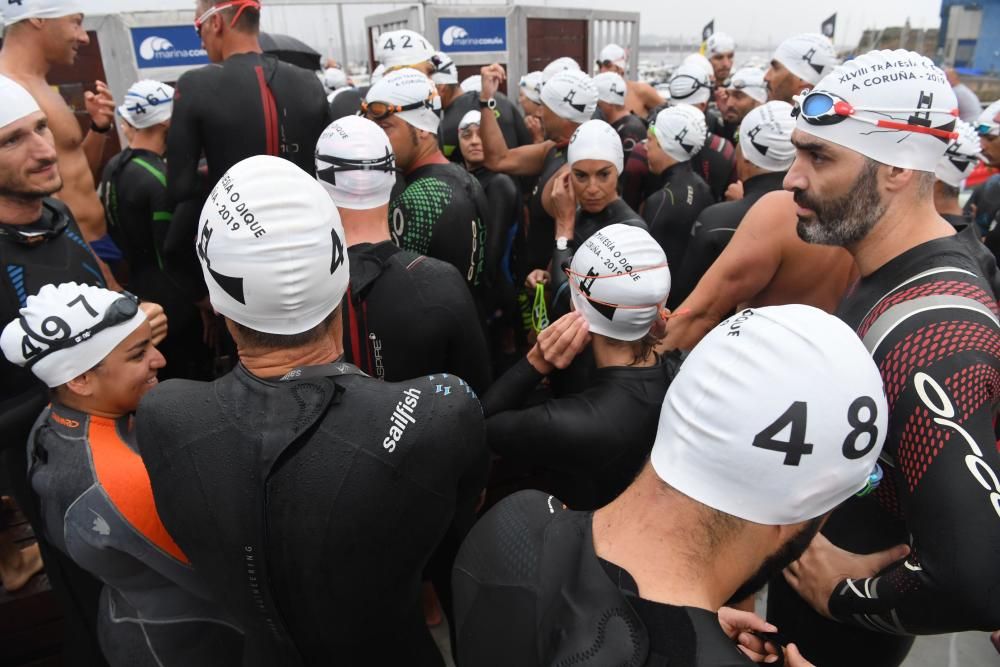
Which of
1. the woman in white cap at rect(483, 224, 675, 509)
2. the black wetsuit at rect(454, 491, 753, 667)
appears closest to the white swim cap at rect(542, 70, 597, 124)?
the woman in white cap at rect(483, 224, 675, 509)

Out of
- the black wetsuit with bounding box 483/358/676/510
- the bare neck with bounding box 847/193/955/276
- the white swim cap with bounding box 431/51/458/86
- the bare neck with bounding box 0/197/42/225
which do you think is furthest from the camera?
the white swim cap with bounding box 431/51/458/86

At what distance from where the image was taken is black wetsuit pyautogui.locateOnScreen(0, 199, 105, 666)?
7.64ft

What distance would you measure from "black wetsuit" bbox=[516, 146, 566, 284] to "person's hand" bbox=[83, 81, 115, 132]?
3.24 m

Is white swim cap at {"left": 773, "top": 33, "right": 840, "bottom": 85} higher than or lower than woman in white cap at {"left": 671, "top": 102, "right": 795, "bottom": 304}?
higher

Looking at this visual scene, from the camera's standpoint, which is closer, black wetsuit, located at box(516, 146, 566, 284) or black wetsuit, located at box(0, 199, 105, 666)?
black wetsuit, located at box(0, 199, 105, 666)

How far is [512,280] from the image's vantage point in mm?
Answer: 5184

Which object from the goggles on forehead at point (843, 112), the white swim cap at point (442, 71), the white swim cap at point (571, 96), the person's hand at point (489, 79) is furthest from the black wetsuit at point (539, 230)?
the goggles on forehead at point (843, 112)

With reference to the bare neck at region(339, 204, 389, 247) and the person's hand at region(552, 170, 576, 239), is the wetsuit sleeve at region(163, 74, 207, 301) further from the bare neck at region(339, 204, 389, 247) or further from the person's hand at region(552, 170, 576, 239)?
the person's hand at region(552, 170, 576, 239)

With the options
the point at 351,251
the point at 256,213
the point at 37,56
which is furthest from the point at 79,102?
the point at 256,213

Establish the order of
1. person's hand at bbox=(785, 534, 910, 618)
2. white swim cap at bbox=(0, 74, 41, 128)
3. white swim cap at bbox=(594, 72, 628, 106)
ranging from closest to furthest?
1. person's hand at bbox=(785, 534, 910, 618)
2. white swim cap at bbox=(0, 74, 41, 128)
3. white swim cap at bbox=(594, 72, 628, 106)

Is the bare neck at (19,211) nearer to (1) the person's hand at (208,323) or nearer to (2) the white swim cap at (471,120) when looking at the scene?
(1) the person's hand at (208,323)

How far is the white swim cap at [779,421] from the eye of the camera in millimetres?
1142

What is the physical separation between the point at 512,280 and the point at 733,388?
4.06 m

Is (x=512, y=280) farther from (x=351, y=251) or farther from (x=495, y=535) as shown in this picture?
(x=495, y=535)
